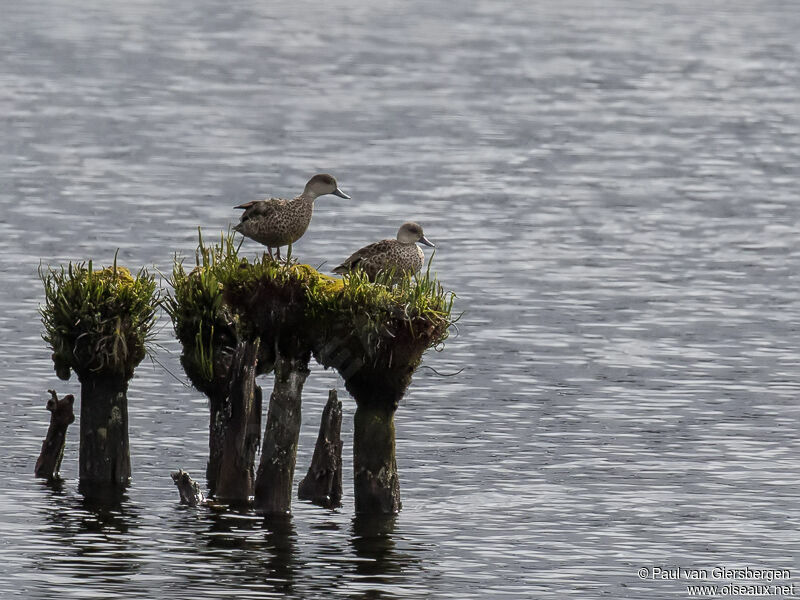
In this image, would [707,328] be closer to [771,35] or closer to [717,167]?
[717,167]

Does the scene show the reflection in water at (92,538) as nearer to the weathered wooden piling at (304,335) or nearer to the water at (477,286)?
the water at (477,286)

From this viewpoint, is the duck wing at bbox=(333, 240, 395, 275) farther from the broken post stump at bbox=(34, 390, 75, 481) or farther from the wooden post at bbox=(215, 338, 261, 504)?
the broken post stump at bbox=(34, 390, 75, 481)

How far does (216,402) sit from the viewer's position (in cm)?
2627

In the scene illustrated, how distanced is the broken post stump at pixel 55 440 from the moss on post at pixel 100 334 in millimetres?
695

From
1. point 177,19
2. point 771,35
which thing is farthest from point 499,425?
point 177,19

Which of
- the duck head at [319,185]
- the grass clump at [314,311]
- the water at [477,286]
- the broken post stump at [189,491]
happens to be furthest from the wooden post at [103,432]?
the duck head at [319,185]

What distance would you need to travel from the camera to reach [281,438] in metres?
25.7

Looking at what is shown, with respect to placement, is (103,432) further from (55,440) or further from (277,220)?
(277,220)

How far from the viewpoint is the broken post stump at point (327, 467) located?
2617cm

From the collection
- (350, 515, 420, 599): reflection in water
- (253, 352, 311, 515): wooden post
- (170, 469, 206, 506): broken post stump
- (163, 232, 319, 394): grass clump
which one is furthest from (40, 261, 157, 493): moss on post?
(350, 515, 420, 599): reflection in water

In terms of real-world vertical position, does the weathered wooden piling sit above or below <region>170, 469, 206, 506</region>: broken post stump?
above

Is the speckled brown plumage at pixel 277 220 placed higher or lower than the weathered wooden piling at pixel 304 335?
higher

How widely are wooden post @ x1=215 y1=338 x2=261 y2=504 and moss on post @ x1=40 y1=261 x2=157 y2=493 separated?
1433mm

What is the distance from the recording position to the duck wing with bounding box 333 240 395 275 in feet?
85.4
